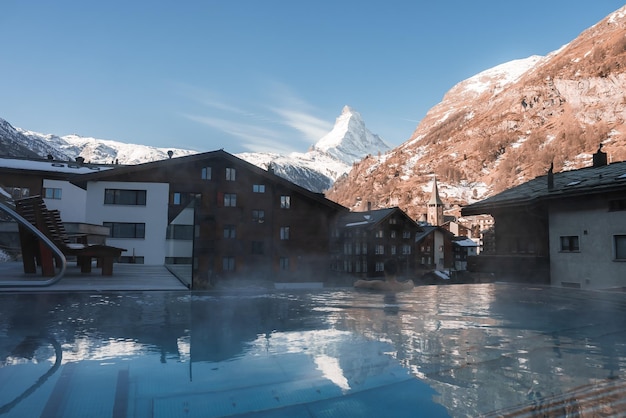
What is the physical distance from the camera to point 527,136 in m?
114

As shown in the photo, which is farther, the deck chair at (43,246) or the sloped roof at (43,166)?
the sloped roof at (43,166)

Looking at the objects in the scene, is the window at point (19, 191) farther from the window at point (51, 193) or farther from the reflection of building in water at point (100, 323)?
the reflection of building in water at point (100, 323)

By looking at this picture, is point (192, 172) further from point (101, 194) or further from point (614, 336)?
point (614, 336)

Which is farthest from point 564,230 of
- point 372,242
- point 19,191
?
point 372,242

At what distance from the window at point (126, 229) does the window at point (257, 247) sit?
5.93 meters

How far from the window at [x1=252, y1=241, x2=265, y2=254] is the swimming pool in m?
18.8

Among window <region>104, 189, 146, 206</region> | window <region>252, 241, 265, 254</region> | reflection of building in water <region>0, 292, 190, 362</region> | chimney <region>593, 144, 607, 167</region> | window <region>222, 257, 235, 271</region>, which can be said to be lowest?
window <region>222, 257, 235, 271</region>

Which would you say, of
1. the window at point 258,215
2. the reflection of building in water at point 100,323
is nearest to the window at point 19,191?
the window at point 258,215

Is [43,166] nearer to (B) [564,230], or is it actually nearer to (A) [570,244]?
(B) [564,230]

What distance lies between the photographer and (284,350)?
10.5ft

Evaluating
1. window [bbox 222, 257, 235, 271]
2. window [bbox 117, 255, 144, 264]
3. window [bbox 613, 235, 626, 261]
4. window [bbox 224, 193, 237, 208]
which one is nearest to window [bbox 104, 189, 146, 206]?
window [bbox 117, 255, 144, 264]

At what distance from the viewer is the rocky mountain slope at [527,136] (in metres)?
98.3

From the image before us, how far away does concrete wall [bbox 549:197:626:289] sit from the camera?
45.3 feet

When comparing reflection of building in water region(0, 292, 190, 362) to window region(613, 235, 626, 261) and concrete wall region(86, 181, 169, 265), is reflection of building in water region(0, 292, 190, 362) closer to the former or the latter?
window region(613, 235, 626, 261)
